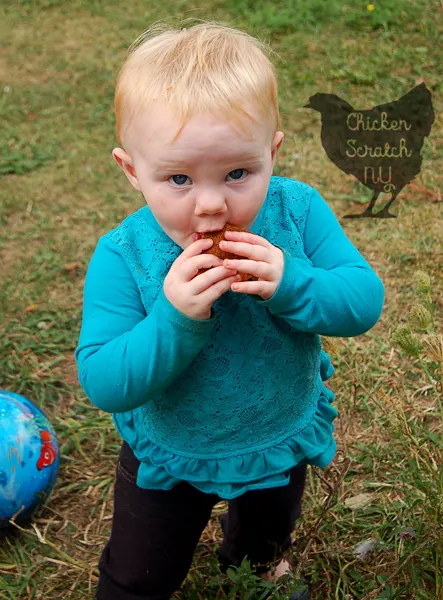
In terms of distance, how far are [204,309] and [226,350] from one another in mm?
206

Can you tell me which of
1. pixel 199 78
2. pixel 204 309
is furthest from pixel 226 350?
pixel 199 78

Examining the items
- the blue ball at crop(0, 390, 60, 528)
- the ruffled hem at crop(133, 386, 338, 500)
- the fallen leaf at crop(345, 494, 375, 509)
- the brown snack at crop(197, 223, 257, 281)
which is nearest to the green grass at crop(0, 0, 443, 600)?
the fallen leaf at crop(345, 494, 375, 509)

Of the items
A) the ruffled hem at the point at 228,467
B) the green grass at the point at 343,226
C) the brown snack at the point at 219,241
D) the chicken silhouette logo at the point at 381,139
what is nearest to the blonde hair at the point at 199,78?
the brown snack at the point at 219,241

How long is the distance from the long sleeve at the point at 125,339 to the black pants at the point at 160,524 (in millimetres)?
326

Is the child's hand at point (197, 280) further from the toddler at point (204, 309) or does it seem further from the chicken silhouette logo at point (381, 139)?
the chicken silhouette logo at point (381, 139)

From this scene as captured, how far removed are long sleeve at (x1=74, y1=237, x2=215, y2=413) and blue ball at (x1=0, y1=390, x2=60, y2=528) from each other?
0.85 metres

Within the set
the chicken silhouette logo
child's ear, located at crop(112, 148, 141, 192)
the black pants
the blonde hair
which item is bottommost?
the chicken silhouette logo

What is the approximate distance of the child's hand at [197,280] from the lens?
4.70 feet

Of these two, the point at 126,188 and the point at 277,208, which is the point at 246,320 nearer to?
the point at 277,208

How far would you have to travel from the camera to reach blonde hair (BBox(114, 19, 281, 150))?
138cm

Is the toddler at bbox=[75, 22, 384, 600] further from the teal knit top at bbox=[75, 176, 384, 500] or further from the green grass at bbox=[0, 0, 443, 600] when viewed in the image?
the green grass at bbox=[0, 0, 443, 600]

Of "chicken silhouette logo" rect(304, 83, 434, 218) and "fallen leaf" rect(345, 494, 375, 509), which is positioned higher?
"chicken silhouette logo" rect(304, 83, 434, 218)

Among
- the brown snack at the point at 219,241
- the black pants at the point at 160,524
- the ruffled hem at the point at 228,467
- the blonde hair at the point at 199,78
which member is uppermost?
the blonde hair at the point at 199,78

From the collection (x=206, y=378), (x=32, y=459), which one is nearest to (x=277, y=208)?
(x=206, y=378)
